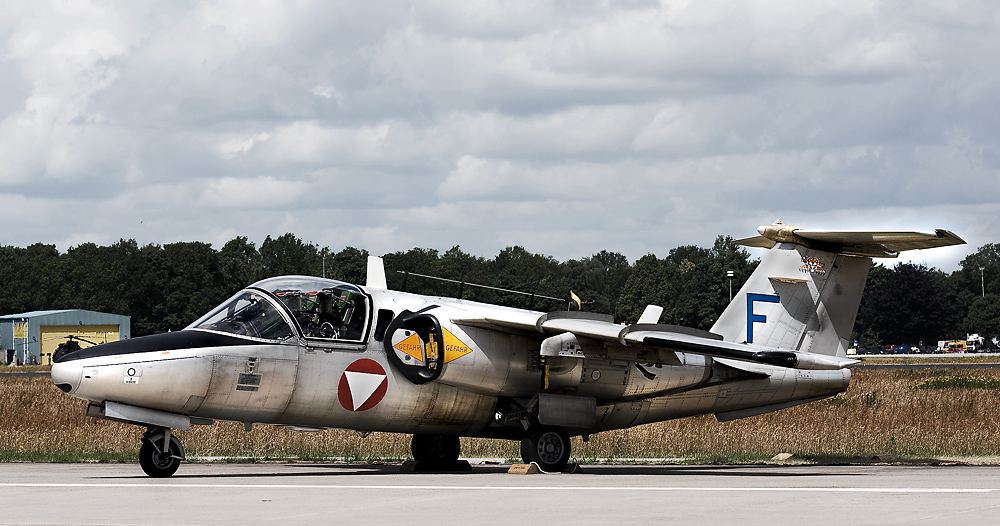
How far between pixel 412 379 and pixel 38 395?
A: 20.0 m

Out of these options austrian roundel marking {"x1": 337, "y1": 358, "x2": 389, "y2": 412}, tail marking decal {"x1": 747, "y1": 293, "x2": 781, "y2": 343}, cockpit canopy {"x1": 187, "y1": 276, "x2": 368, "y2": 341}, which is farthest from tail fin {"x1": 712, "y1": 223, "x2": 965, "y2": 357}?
cockpit canopy {"x1": 187, "y1": 276, "x2": 368, "y2": 341}

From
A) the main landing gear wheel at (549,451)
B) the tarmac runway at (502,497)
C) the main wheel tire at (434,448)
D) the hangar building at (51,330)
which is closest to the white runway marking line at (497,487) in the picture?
the tarmac runway at (502,497)

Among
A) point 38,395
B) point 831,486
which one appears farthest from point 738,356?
point 38,395

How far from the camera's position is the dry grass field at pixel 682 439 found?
76.4ft

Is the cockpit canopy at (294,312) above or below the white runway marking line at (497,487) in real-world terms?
above

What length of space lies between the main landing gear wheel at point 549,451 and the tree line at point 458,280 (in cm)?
6656

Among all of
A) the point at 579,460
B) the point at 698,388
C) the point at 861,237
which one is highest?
the point at 861,237

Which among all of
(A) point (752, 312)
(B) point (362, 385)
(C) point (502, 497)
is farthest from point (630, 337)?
(A) point (752, 312)

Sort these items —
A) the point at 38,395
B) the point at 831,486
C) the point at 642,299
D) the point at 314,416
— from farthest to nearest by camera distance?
the point at 642,299
the point at 38,395
the point at 314,416
the point at 831,486

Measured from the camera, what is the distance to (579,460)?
22.5 m

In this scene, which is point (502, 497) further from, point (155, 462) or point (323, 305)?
point (155, 462)

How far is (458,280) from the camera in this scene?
96.9 meters

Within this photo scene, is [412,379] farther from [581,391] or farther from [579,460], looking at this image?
[579,460]

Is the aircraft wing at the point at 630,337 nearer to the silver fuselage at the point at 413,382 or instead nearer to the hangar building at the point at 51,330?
the silver fuselage at the point at 413,382
